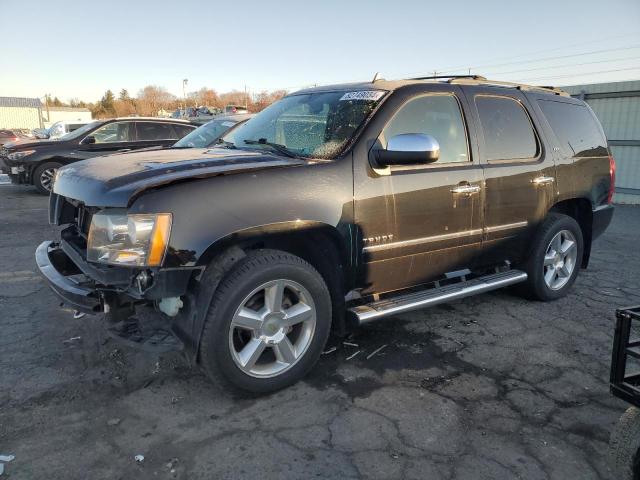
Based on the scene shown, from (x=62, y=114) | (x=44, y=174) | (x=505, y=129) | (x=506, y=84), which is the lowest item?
(x=44, y=174)

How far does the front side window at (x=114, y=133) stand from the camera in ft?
35.3

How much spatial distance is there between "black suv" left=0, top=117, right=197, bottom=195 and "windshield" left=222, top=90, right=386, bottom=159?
7208 millimetres

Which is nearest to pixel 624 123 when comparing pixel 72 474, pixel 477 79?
pixel 477 79

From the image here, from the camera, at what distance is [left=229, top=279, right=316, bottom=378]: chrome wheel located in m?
2.86

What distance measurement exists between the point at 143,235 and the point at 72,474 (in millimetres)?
1176

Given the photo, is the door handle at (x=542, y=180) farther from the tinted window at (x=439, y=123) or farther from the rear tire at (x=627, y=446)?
the rear tire at (x=627, y=446)

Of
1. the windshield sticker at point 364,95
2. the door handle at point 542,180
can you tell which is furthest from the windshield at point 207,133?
the door handle at point 542,180

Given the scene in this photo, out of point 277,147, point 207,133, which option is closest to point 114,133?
point 207,133

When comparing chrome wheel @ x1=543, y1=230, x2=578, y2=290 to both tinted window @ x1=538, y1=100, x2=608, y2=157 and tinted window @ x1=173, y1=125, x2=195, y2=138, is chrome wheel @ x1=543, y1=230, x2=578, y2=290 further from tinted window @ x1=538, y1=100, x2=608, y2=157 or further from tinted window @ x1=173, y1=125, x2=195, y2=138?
tinted window @ x1=173, y1=125, x2=195, y2=138

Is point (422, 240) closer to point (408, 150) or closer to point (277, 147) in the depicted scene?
point (408, 150)

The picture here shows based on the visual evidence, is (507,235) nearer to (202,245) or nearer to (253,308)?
(253,308)

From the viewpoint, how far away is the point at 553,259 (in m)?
4.65

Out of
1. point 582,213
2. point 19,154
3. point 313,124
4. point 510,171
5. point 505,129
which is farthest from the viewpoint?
point 19,154

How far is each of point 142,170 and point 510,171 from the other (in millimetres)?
2891
